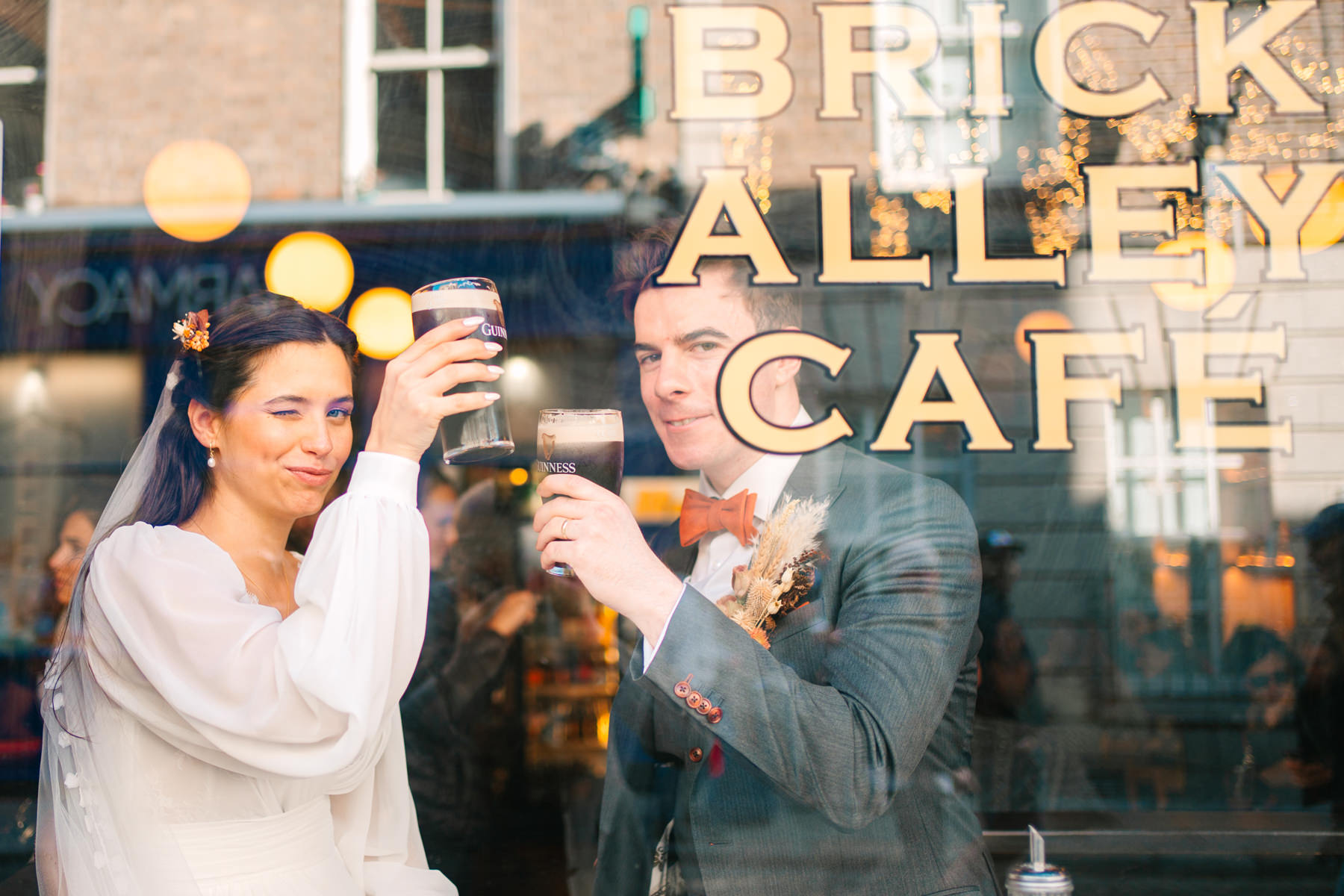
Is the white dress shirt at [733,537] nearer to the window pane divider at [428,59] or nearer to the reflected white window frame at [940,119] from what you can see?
the reflected white window frame at [940,119]

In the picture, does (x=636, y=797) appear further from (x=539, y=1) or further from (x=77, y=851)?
(x=539, y=1)

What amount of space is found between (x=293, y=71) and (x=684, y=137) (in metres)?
1.03

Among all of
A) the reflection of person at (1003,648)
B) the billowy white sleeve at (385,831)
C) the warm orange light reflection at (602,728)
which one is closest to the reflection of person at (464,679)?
the billowy white sleeve at (385,831)

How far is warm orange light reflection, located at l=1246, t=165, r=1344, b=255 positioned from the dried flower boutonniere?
5.07 feet

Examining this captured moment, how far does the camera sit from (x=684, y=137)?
2.40 meters

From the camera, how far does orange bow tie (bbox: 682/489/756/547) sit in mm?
1971

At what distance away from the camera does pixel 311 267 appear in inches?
90.1

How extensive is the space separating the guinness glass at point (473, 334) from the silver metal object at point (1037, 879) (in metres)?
1.27

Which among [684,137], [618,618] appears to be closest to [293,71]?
[684,137]

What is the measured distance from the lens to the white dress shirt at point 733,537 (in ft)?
6.38

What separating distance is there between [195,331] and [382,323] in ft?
1.18

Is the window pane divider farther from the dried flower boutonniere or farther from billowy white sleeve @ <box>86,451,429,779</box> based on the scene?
the dried flower boutonniere

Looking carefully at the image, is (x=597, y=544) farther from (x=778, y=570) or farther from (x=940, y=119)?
(x=940, y=119)

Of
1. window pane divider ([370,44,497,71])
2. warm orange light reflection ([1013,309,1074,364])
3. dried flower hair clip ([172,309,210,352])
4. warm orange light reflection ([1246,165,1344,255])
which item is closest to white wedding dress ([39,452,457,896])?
dried flower hair clip ([172,309,210,352])
